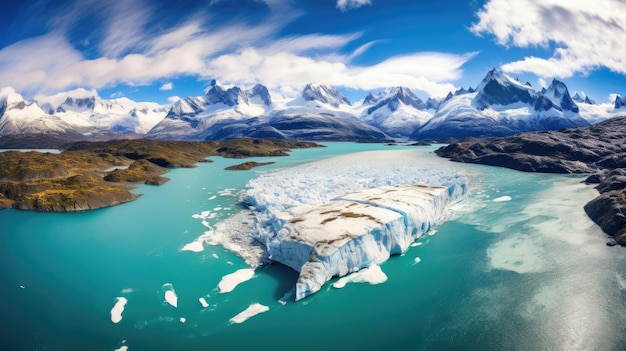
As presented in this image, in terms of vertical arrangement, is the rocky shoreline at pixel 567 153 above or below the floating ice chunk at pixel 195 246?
below

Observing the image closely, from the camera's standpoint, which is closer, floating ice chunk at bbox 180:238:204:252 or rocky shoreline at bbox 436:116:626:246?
floating ice chunk at bbox 180:238:204:252

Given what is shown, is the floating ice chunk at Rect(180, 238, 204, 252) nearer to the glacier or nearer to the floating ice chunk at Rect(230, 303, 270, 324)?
the glacier

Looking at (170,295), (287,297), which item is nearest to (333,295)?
(287,297)

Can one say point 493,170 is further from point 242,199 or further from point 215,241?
point 215,241

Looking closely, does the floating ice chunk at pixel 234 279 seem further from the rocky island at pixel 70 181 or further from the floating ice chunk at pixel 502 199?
the floating ice chunk at pixel 502 199

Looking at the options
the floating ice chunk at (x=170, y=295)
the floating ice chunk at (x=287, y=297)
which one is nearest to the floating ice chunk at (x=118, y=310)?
the floating ice chunk at (x=170, y=295)

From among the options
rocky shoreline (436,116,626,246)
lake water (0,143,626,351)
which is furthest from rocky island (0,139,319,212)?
rocky shoreline (436,116,626,246)

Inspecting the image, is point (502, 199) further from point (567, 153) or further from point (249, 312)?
point (567, 153)
